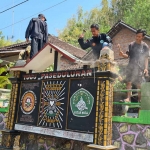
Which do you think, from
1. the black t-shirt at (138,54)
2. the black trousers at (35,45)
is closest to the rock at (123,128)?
the black t-shirt at (138,54)

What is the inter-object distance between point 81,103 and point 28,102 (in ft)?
5.85

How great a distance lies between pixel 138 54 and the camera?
5.13m

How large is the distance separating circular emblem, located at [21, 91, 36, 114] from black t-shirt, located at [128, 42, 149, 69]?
108 inches

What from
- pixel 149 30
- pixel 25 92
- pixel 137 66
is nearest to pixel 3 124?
pixel 25 92

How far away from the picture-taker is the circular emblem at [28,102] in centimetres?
602

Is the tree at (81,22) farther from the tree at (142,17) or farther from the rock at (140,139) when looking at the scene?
the rock at (140,139)

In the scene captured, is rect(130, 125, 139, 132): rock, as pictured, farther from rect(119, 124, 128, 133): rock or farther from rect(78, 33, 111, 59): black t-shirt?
rect(78, 33, 111, 59): black t-shirt

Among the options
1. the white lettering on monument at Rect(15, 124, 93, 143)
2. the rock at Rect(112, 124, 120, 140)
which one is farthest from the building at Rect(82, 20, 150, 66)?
the rock at Rect(112, 124, 120, 140)

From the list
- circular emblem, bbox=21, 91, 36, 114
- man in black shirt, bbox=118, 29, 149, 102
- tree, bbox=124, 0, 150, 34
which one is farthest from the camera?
tree, bbox=124, 0, 150, 34

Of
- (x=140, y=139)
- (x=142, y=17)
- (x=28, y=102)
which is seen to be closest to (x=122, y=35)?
(x=142, y=17)

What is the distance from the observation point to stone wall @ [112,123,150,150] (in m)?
4.30

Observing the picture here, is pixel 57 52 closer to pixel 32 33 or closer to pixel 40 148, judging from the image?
pixel 32 33

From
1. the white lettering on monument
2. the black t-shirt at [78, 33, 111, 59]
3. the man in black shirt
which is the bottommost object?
the white lettering on monument

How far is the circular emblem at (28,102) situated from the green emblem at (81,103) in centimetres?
132
